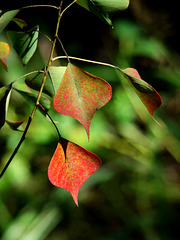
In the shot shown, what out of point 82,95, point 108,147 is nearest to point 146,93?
point 82,95

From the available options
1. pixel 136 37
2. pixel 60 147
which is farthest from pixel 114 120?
pixel 60 147

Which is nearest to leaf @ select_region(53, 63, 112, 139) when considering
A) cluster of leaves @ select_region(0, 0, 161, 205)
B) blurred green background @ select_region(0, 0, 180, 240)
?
cluster of leaves @ select_region(0, 0, 161, 205)

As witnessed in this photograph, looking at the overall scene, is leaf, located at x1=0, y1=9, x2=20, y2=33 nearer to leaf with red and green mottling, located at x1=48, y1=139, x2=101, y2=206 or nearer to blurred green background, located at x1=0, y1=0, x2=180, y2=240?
leaf with red and green mottling, located at x1=48, y1=139, x2=101, y2=206

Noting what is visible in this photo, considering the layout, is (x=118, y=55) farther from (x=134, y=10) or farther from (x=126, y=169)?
(x=126, y=169)

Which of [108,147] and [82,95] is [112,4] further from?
[108,147]

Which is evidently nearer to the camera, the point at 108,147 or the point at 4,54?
the point at 4,54
